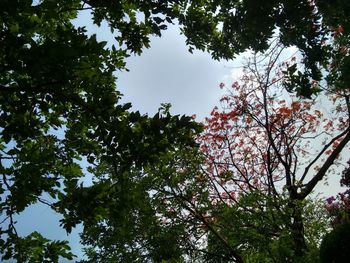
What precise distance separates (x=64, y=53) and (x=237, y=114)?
A: 13174 mm

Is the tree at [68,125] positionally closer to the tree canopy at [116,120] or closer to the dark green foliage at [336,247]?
the tree canopy at [116,120]

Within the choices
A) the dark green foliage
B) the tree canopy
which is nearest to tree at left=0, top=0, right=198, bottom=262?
the tree canopy

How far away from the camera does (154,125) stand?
3.22 meters

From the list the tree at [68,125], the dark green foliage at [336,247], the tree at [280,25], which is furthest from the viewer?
the dark green foliage at [336,247]

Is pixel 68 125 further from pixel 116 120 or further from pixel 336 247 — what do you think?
pixel 336 247

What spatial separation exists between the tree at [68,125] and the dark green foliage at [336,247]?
21.6 ft

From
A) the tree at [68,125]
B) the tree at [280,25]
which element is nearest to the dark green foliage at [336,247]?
the tree at [280,25]

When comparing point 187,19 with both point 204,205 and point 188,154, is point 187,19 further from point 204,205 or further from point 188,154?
point 204,205

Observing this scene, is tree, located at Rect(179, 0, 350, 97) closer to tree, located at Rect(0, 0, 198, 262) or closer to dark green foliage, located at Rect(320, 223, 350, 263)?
tree, located at Rect(0, 0, 198, 262)

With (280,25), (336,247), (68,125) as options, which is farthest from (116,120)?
(336,247)

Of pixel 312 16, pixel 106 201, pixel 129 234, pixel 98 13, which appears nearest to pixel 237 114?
pixel 129 234

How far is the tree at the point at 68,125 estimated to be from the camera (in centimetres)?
280

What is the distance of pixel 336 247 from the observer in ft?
28.0

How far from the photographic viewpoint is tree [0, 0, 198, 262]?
280 cm
